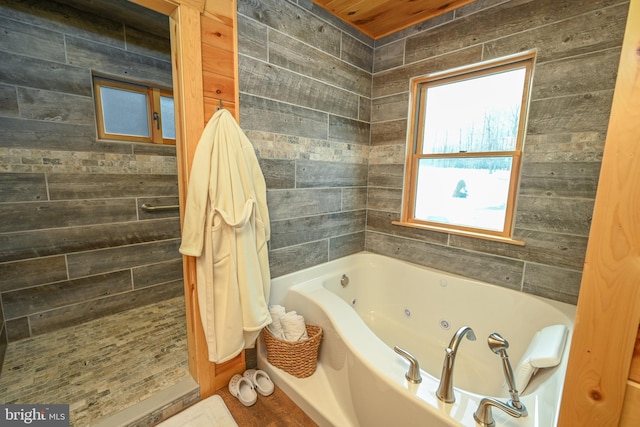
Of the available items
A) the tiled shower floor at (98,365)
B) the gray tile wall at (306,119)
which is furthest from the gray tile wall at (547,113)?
the tiled shower floor at (98,365)

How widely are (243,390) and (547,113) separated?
7.72ft

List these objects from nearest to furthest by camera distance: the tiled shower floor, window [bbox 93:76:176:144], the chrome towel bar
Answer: the tiled shower floor → window [bbox 93:76:176:144] → the chrome towel bar

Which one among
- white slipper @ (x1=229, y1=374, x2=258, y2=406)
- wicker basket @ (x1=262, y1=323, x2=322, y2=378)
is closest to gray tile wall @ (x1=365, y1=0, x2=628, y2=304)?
wicker basket @ (x1=262, y1=323, x2=322, y2=378)

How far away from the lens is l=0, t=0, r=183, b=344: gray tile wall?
1.75 metres

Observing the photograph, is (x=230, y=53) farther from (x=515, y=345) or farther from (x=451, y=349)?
(x=515, y=345)

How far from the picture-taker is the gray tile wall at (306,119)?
1564 millimetres

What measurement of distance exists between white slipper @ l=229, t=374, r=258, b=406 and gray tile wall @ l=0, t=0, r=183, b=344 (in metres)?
1.37

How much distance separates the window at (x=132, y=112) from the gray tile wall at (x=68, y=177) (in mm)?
91

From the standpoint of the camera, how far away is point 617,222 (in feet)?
1.58

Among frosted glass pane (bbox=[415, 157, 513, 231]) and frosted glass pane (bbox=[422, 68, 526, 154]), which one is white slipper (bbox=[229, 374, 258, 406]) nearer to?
frosted glass pane (bbox=[415, 157, 513, 231])

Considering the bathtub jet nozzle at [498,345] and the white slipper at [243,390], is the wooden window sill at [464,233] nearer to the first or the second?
the bathtub jet nozzle at [498,345]

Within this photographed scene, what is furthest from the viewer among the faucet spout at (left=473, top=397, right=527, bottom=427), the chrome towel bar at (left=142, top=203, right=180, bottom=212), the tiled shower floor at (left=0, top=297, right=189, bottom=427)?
the chrome towel bar at (left=142, top=203, right=180, bottom=212)

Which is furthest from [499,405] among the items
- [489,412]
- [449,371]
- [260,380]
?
[260,380]

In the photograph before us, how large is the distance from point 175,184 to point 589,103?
9.61 feet
